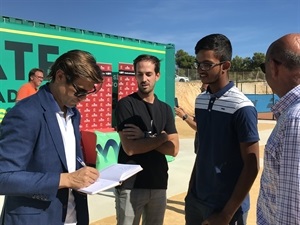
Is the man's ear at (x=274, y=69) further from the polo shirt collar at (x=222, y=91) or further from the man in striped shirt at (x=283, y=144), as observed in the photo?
the polo shirt collar at (x=222, y=91)

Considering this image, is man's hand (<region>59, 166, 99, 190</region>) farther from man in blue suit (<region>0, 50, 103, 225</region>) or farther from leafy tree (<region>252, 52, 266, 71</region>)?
leafy tree (<region>252, 52, 266, 71</region>)

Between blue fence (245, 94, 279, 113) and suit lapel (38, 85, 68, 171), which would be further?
blue fence (245, 94, 279, 113)

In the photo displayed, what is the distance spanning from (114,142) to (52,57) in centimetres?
240

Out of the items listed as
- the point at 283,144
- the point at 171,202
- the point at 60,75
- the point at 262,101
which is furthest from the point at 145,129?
the point at 262,101

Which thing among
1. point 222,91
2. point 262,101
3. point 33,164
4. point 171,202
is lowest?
point 171,202

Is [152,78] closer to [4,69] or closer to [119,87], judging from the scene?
[4,69]

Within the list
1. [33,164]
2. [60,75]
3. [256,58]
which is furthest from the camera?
[256,58]

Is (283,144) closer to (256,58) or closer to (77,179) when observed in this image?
(77,179)

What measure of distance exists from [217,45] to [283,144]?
120 cm

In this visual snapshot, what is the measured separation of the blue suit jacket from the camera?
166 cm

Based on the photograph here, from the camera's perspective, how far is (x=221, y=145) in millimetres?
2293

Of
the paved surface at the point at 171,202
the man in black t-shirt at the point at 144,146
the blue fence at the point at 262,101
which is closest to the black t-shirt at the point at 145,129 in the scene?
the man in black t-shirt at the point at 144,146

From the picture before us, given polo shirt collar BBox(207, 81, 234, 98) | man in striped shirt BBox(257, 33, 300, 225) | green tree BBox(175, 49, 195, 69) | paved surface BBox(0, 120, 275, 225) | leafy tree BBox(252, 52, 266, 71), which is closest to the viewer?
man in striped shirt BBox(257, 33, 300, 225)

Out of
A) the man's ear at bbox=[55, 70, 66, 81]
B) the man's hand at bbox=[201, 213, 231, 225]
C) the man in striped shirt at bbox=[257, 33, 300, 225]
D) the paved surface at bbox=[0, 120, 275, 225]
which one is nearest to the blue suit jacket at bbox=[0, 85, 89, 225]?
the man's ear at bbox=[55, 70, 66, 81]
